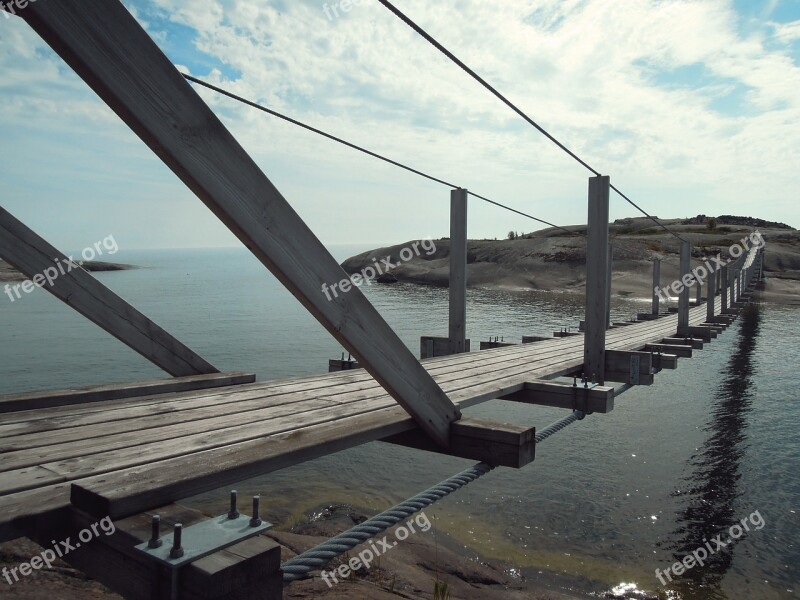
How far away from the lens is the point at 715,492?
12203mm

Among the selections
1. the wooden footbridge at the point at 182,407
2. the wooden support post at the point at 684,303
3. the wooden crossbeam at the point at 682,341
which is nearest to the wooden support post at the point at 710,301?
the wooden support post at the point at 684,303

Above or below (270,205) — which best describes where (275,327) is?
below

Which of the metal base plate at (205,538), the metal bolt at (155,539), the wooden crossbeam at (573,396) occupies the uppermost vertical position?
the metal bolt at (155,539)

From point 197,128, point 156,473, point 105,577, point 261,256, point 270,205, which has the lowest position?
point 105,577

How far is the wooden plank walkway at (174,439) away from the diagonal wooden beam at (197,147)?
75 cm

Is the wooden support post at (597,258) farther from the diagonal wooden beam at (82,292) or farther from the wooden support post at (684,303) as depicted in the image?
the wooden support post at (684,303)

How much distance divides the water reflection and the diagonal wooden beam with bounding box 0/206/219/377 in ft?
26.4

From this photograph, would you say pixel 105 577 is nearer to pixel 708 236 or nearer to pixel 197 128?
pixel 197 128

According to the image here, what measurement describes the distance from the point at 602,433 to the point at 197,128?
1559cm

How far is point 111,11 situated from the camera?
2068 millimetres

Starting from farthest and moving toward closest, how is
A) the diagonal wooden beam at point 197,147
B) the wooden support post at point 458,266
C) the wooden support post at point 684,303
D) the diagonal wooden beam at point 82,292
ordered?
the wooden support post at point 684,303
the wooden support post at point 458,266
the diagonal wooden beam at point 82,292
the diagonal wooden beam at point 197,147

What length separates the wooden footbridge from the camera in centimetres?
212

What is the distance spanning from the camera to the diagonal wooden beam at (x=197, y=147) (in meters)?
2.03

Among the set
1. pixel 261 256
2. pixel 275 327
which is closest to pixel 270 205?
pixel 261 256
